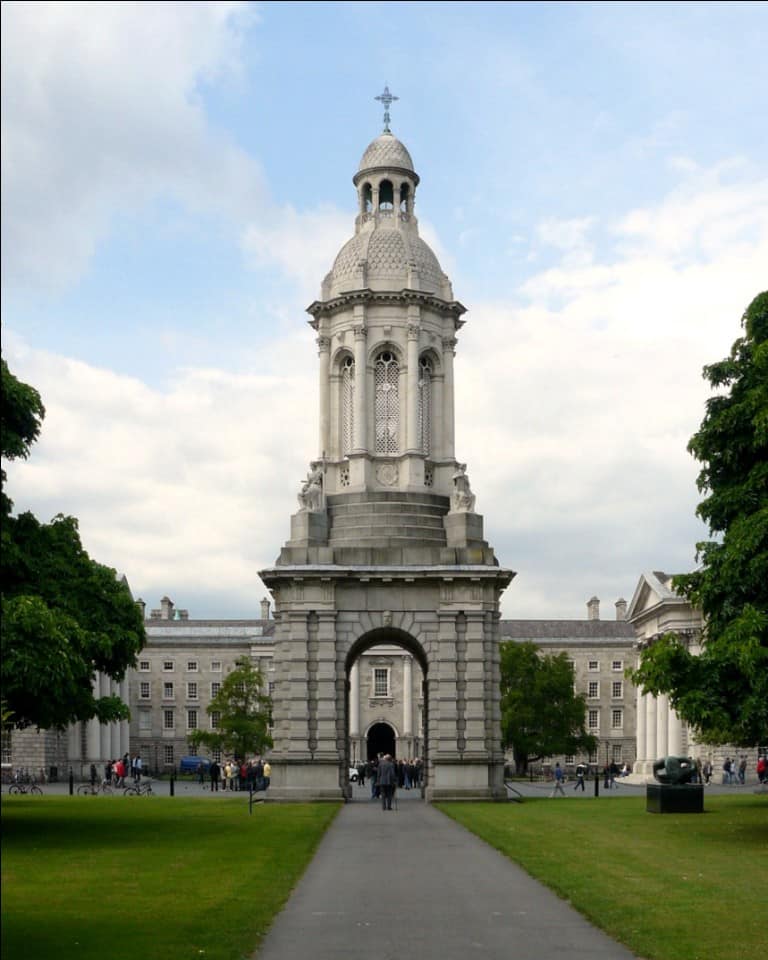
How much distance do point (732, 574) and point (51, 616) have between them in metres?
14.2

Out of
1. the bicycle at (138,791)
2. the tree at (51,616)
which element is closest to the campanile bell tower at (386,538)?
the tree at (51,616)

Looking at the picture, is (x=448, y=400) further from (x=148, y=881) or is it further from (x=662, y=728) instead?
(x=662, y=728)

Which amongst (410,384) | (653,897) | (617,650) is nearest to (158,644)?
(617,650)

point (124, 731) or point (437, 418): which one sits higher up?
point (437, 418)

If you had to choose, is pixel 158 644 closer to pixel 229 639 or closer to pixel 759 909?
pixel 229 639

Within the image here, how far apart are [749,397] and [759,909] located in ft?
50.2

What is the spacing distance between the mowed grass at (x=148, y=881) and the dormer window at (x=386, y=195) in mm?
25045

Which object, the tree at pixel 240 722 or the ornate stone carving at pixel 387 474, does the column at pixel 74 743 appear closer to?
the tree at pixel 240 722

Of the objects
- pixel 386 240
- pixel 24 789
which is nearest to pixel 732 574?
pixel 386 240

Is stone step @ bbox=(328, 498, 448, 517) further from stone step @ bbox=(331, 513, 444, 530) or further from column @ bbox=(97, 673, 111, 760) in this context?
column @ bbox=(97, 673, 111, 760)

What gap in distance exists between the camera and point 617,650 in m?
132

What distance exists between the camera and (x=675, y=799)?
44500 mm

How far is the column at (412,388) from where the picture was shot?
53.1m

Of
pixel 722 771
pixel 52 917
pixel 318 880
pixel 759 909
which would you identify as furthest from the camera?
pixel 722 771
